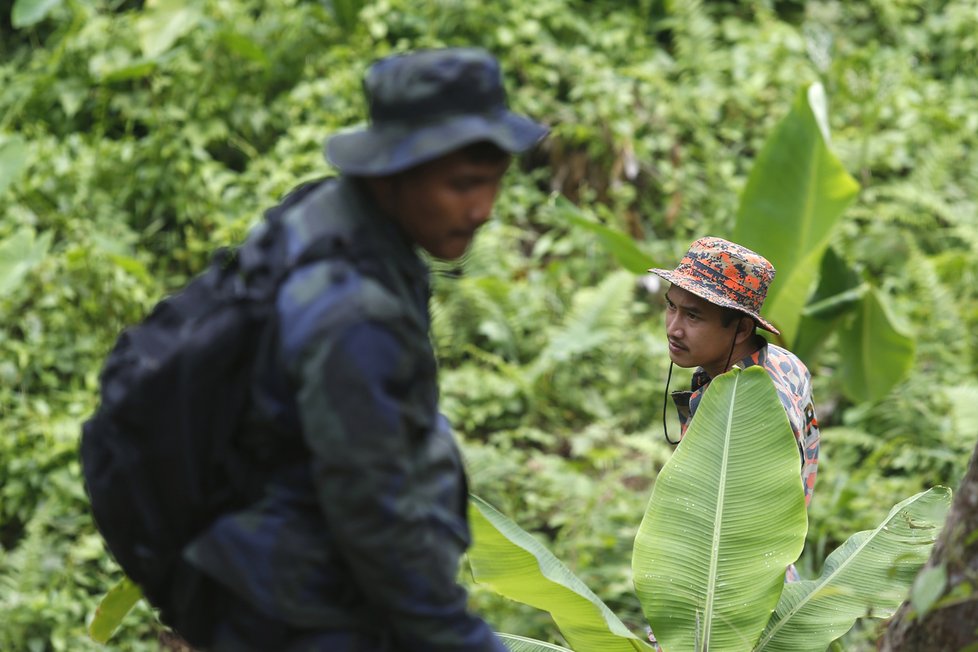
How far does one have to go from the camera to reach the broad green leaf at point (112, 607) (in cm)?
261

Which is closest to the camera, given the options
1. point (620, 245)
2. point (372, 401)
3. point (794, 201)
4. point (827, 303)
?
point (372, 401)

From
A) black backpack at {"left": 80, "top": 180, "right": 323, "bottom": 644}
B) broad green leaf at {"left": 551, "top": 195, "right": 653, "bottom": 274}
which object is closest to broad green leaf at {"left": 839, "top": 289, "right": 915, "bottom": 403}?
broad green leaf at {"left": 551, "top": 195, "right": 653, "bottom": 274}

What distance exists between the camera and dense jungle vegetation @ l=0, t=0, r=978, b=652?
217 inches

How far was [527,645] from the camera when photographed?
3.32m

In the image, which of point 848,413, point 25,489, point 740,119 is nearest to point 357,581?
point 25,489

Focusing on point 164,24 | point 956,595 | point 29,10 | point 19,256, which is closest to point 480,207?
point 956,595

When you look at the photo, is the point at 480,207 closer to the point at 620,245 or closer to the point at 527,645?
the point at 527,645

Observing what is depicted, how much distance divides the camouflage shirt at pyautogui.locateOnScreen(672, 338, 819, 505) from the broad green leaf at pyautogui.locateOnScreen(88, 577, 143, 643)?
1.57 meters

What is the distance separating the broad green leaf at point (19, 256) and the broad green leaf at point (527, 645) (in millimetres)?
3563

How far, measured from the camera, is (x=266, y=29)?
26.3ft

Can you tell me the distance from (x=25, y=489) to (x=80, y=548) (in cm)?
56

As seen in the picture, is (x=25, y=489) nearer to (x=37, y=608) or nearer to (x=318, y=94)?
(x=37, y=608)

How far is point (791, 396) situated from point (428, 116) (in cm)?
181

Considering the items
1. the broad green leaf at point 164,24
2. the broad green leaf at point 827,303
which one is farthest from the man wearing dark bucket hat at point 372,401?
the broad green leaf at point 164,24
